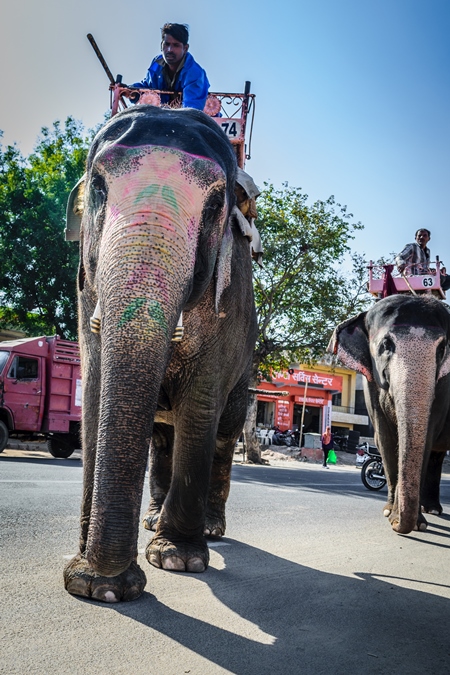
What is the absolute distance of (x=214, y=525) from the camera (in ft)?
17.9

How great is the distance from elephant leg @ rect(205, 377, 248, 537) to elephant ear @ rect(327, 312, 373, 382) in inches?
100

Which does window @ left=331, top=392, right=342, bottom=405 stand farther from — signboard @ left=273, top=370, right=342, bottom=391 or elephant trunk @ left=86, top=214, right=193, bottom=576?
elephant trunk @ left=86, top=214, right=193, bottom=576

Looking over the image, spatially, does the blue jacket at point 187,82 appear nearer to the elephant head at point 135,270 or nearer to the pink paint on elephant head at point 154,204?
the elephant head at point 135,270

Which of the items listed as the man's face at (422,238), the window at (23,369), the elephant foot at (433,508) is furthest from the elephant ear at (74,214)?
the window at (23,369)

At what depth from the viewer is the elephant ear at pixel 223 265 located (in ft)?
12.8

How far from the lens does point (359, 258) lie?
2592cm

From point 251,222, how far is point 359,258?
21406 millimetres

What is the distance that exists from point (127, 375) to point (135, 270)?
20.6 inches

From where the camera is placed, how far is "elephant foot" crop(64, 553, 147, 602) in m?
3.18

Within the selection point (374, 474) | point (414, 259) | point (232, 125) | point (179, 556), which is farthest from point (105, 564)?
point (374, 474)

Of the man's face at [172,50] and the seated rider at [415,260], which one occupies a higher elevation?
the man's face at [172,50]

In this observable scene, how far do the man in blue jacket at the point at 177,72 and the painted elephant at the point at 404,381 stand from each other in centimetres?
337

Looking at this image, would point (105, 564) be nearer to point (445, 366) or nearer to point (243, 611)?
point (243, 611)

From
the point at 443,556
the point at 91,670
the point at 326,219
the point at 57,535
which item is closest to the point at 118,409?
the point at 91,670
